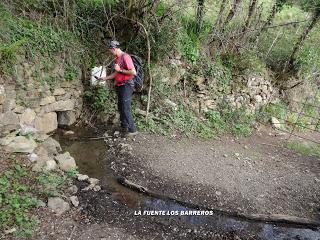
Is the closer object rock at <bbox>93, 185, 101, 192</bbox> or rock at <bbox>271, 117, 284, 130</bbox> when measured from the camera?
rock at <bbox>93, 185, 101, 192</bbox>

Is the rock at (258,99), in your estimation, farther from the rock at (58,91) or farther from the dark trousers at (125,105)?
the rock at (58,91)

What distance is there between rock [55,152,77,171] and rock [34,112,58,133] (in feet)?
3.37

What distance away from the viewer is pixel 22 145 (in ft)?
18.2

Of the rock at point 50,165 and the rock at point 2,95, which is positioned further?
the rock at point 2,95

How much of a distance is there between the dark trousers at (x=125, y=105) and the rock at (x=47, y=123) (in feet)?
4.64

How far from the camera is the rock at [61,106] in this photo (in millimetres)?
6806

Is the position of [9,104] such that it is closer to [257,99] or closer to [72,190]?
[72,190]

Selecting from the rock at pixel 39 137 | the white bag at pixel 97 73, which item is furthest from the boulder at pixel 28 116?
the white bag at pixel 97 73

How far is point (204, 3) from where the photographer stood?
894cm

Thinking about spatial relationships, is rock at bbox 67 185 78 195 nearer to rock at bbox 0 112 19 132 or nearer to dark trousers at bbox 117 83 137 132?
rock at bbox 0 112 19 132

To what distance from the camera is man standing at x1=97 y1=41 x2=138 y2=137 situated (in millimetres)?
6641

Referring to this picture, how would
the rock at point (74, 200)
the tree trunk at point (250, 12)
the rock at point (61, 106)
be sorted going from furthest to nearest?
the tree trunk at point (250, 12), the rock at point (61, 106), the rock at point (74, 200)

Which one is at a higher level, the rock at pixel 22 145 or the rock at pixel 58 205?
the rock at pixel 22 145

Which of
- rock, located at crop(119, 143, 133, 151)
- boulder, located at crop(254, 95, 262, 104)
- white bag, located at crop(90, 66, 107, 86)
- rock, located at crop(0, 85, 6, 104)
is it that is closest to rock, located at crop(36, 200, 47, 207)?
rock, located at crop(0, 85, 6, 104)
